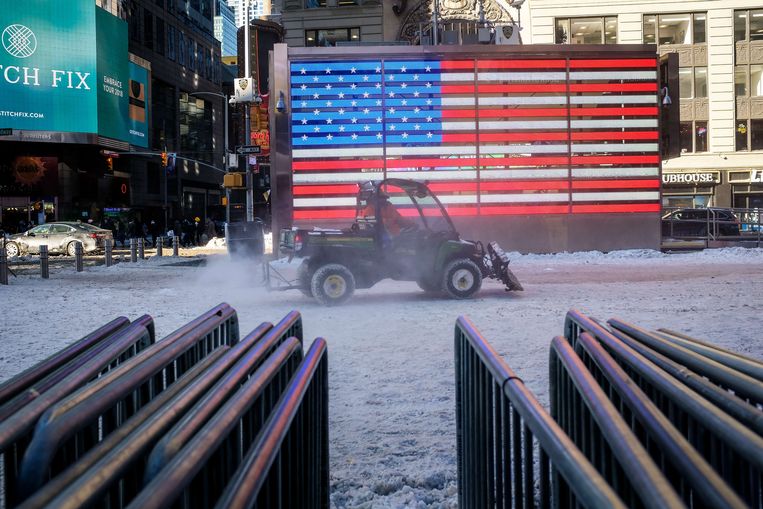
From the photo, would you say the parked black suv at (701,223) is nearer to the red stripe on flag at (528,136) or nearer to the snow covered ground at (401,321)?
the snow covered ground at (401,321)

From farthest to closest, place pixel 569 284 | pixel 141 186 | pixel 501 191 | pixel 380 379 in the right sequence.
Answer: pixel 141 186 → pixel 501 191 → pixel 569 284 → pixel 380 379

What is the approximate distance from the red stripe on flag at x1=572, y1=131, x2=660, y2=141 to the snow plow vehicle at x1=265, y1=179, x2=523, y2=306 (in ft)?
44.1

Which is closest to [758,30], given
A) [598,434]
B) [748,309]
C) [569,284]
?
[569,284]

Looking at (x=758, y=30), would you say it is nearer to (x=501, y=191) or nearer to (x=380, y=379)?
(x=501, y=191)

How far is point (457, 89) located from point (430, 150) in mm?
2390

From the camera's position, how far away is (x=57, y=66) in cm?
4856

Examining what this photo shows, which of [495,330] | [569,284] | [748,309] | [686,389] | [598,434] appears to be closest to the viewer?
[686,389]

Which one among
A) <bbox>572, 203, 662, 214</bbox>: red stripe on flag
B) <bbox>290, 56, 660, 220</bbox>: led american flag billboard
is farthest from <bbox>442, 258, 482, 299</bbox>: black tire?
<bbox>572, 203, 662, 214</bbox>: red stripe on flag

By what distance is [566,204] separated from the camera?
24.1 meters

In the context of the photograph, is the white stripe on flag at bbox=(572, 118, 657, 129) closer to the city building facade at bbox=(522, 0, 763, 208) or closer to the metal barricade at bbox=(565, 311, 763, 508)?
the city building facade at bbox=(522, 0, 763, 208)

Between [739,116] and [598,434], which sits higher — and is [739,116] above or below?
above

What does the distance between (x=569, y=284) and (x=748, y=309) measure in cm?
474

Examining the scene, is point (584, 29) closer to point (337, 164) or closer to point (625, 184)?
point (625, 184)

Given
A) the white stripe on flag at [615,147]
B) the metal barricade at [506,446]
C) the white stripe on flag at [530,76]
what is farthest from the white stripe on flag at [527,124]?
the metal barricade at [506,446]
